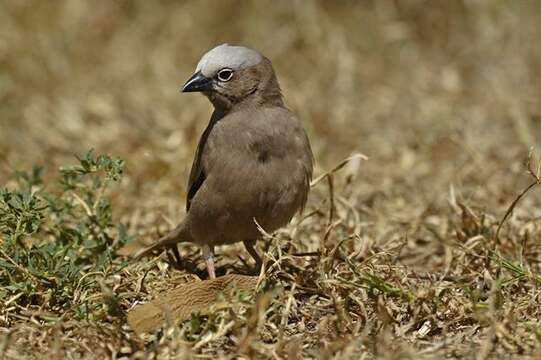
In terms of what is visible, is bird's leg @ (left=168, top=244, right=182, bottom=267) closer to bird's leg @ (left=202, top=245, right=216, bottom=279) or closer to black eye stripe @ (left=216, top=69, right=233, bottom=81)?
bird's leg @ (left=202, top=245, right=216, bottom=279)

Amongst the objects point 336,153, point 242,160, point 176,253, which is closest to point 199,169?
point 242,160

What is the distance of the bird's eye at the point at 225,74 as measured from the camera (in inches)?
164

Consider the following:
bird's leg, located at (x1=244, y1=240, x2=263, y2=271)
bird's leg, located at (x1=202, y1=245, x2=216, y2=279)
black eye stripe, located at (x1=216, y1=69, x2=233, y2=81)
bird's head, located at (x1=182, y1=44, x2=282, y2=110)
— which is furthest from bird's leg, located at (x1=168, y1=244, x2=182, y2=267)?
black eye stripe, located at (x1=216, y1=69, x2=233, y2=81)

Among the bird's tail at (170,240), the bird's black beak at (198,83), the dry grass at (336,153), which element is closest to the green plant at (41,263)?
the dry grass at (336,153)

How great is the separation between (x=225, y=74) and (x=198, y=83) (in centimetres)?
13

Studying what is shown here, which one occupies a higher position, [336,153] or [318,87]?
[318,87]

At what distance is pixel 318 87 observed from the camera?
734 centimetres

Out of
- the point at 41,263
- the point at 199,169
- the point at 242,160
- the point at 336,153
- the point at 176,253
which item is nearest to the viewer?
the point at 41,263

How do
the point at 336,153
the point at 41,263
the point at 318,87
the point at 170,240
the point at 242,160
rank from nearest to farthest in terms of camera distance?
1. the point at 41,263
2. the point at 242,160
3. the point at 170,240
4. the point at 336,153
5. the point at 318,87

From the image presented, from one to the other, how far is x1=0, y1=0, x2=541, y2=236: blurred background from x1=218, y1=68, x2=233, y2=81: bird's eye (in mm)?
1152

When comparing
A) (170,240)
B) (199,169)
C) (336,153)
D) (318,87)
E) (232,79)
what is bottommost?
(336,153)

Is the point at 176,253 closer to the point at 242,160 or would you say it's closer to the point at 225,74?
the point at 242,160

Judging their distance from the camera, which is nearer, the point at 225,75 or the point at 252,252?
the point at 225,75

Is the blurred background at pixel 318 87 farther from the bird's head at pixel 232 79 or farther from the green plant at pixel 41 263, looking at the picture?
the green plant at pixel 41 263
